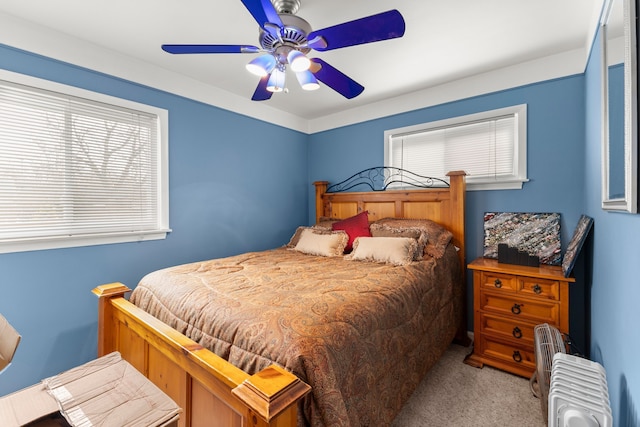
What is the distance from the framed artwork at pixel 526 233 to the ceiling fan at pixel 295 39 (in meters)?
1.87

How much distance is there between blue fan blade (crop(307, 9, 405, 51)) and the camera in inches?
49.7

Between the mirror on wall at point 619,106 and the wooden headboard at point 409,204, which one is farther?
the wooden headboard at point 409,204

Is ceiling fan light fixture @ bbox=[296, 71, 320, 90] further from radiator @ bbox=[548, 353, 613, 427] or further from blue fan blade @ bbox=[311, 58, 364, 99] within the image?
→ radiator @ bbox=[548, 353, 613, 427]

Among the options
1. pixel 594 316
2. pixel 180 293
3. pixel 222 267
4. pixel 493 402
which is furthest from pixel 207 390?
pixel 594 316

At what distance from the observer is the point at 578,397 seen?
1.07 metres

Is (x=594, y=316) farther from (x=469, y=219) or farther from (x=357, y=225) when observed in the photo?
(x=357, y=225)

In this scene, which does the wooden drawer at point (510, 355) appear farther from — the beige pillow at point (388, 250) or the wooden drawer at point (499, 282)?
the beige pillow at point (388, 250)

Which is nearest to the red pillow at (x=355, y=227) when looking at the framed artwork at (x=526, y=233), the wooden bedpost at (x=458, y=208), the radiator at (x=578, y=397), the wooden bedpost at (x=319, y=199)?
the wooden bedpost at (x=319, y=199)

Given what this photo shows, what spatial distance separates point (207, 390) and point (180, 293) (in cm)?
65

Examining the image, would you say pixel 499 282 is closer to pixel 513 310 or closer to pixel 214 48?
pixel 513 310

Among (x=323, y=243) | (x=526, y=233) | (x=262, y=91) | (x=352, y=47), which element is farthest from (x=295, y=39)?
(x=526, y=233)

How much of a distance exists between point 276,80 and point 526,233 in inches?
94.6

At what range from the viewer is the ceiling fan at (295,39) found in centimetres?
131

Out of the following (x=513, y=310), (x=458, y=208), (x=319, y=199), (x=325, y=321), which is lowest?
(x=513, y=310)
